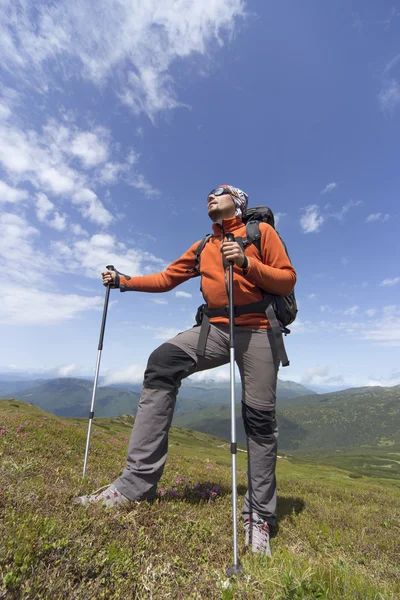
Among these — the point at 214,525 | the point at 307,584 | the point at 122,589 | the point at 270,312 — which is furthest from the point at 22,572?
the point at 270,312

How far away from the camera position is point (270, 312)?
17.6ft

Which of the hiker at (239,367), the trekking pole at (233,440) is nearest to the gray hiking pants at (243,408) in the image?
the hiker at (239,367)

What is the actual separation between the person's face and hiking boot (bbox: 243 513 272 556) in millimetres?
5315

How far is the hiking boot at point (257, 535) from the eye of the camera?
420 centimetres

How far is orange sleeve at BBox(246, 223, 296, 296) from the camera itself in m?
5.00

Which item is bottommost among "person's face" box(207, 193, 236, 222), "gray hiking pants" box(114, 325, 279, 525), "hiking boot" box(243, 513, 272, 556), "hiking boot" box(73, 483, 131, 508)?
"hiking boot" box(243, 513, 272, 556)

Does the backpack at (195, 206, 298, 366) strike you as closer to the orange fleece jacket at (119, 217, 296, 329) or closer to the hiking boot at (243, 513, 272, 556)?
the orange fleece jacket at (119, 217, 296, 329)

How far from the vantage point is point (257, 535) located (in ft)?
14.6

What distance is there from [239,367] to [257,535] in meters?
2.50

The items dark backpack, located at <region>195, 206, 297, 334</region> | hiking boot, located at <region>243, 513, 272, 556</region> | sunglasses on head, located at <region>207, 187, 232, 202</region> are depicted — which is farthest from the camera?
sunglasses on head, located at <region>207, 187, 232, 202</region>

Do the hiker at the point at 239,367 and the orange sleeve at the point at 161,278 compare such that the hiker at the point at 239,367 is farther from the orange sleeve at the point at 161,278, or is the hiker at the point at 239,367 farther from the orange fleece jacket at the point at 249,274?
the orange sleeve at the point at 161,278

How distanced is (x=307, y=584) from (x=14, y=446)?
7.84m

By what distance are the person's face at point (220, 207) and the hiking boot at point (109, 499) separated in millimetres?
5157

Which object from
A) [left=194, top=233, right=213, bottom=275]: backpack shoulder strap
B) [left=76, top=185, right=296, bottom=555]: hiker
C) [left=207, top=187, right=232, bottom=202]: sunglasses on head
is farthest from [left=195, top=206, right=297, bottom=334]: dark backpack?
[left=194, top=233, right=213, bottom=275]: backpack shoulder strap
